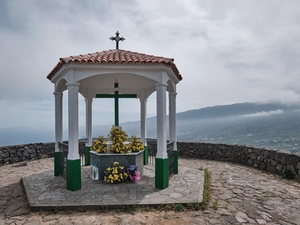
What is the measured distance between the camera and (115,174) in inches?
242

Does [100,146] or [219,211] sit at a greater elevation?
[100,146]

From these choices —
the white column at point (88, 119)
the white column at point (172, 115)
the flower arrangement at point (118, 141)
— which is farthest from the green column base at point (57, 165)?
the white column at point (172, 115)

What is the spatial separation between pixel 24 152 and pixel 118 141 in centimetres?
689

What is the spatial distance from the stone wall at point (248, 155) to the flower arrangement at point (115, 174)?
18.3 ft

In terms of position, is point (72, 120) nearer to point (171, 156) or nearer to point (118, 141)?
point (118, 141)

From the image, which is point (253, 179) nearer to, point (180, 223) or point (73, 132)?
point (180, 223)

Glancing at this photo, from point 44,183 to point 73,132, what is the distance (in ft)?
6.74

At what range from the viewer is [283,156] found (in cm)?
766

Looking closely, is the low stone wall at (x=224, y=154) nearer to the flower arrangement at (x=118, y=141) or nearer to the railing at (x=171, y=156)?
the railing at (x=171, y=156)

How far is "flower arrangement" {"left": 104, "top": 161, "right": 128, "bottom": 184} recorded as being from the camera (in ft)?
20.0

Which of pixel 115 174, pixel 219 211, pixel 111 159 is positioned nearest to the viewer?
pixel 219 211

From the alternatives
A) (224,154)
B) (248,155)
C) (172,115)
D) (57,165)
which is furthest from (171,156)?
(224,154)

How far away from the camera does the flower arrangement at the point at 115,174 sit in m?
6.09

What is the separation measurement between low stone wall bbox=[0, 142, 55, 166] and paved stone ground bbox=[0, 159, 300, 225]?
12.1ft
